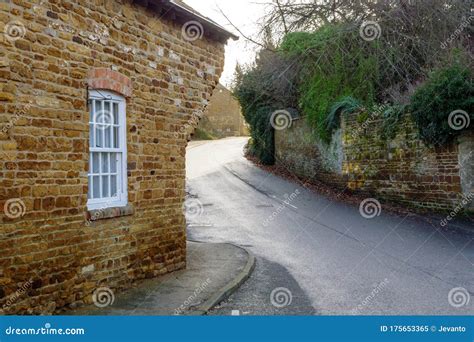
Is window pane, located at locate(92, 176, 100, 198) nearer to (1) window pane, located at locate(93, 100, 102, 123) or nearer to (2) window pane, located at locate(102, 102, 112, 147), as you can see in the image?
(2) window pane, located at locate(102, 102, 112, 147)

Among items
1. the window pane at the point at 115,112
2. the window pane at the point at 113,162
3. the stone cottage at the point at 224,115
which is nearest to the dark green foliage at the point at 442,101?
the window pane at the point at 115,112

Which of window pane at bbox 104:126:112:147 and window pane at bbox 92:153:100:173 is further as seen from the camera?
window pane at bbox 104:126:112:147

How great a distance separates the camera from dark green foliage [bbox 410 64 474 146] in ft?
40.4

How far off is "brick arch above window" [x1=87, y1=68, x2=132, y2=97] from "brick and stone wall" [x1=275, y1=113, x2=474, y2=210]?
382 inches

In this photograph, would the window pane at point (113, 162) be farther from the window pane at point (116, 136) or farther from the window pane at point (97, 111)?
the window pane at point (97, 111)

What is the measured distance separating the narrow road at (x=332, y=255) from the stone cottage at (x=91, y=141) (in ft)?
Answer: 6.61

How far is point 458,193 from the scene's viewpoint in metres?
12.9

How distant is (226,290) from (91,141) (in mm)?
3116

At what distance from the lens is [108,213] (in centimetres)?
695

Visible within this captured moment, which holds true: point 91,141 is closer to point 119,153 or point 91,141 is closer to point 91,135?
point 91,135

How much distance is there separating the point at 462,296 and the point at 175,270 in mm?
4882

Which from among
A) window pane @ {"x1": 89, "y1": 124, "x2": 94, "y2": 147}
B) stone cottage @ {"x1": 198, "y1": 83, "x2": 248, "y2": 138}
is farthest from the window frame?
stone cottage @ {"x1": 198, "y1": 83, "x2": 248, "y2": 138}

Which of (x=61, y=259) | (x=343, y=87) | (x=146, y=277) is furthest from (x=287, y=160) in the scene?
(x=61, y=259)

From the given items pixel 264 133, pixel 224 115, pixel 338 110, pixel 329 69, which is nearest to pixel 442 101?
pixel 338 110
